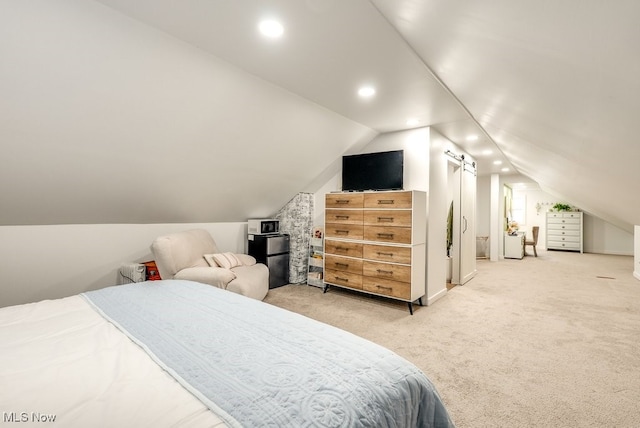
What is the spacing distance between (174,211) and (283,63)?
252 centimetres

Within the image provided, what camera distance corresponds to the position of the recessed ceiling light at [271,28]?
71.9 inches

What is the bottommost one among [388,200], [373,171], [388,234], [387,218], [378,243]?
[378,243]

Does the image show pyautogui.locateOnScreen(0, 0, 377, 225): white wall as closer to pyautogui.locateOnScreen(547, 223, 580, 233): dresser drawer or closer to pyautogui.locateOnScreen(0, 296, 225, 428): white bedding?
pyautogui.locateOnScreen(0, 296, 225, 428): white bedding

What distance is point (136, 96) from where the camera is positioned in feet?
7.50

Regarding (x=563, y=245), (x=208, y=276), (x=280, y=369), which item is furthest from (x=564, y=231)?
(x=280, y=369)

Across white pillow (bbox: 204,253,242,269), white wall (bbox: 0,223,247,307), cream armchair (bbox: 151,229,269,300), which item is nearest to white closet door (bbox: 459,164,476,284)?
cream armchair (bbox: 151,229,269,300)

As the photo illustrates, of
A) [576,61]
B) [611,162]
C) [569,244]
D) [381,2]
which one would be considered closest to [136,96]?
[381,2]

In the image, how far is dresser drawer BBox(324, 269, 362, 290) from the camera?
3.88m

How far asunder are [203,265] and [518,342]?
11.5 ft

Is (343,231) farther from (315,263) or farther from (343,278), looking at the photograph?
(315,263)

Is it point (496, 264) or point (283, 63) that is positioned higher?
point (283, 63)

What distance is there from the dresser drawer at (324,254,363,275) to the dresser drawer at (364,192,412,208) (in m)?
0.78

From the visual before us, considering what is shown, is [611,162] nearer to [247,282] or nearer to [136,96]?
[247,282]

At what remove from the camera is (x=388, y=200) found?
3633 millimetres
